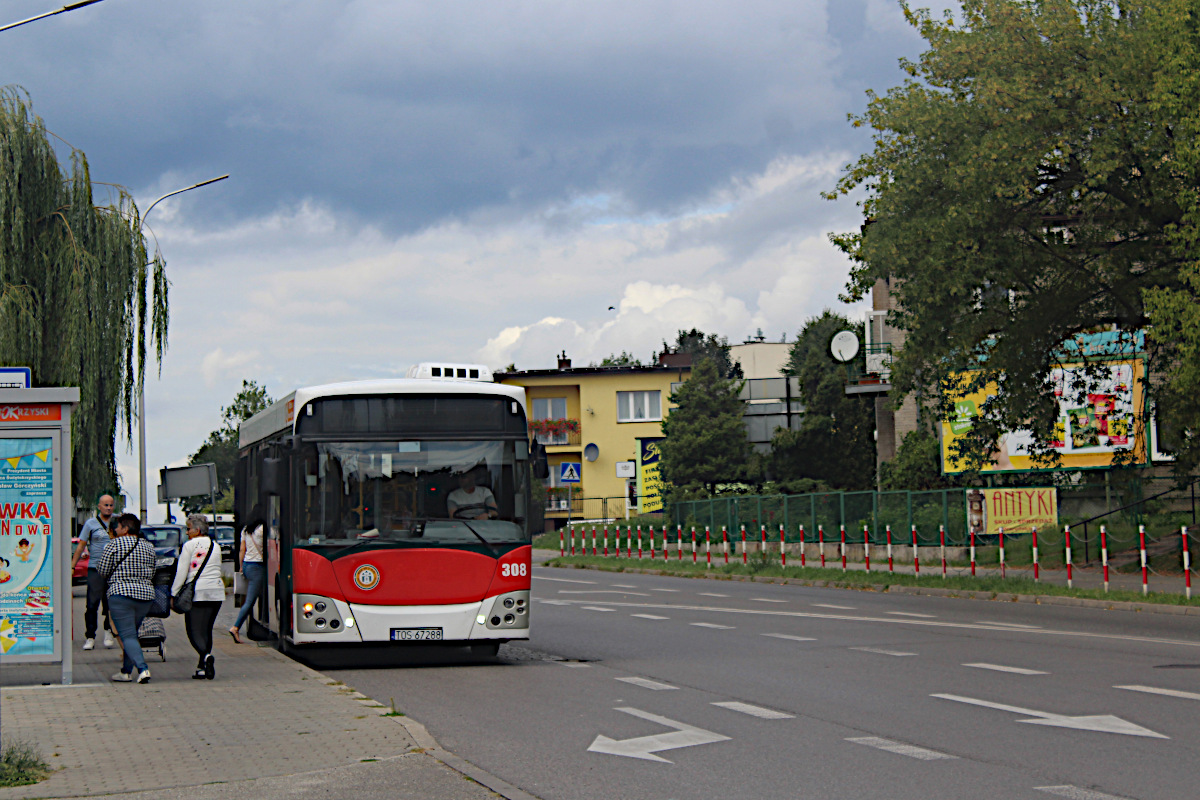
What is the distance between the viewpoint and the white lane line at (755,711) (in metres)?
10.2

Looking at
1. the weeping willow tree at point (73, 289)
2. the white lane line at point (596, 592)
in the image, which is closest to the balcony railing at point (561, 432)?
the white lane line at point (596, 592)

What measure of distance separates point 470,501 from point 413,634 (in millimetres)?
1465

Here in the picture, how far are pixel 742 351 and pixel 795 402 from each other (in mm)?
30253

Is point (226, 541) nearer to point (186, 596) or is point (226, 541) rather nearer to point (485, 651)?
point (485, 651)

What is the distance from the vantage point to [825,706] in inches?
422

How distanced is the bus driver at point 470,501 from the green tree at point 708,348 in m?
99.7

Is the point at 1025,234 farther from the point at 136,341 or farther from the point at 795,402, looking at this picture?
the point at 795,402

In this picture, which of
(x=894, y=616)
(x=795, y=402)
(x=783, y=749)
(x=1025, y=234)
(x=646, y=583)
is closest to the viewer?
(x=783, y=749)

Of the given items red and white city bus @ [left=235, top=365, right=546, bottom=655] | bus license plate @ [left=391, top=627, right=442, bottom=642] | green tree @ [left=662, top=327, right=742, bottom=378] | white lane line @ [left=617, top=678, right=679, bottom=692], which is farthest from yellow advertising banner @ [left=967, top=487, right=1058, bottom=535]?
green tree @ [left=662, top=327, right=742, bottom=378]

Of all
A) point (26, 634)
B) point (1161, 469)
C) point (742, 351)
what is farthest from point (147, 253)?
point (742, 351)

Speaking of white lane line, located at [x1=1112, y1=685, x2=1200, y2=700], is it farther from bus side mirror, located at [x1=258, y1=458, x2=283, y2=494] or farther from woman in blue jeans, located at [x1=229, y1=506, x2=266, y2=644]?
woman in blue jeans, located at [x1=229, y1=506, x2=266, y2=644]

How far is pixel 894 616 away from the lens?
20.4m

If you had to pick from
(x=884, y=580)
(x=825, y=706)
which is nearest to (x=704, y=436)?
(x=884, y=580)

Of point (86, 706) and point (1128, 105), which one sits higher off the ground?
point (1128, 105)
